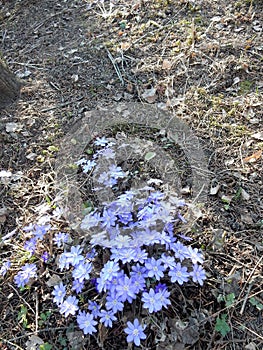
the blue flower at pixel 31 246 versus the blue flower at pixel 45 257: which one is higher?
the blue flower at pixel 31 246

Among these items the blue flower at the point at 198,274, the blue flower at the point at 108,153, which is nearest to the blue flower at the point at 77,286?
the blue flower at the point at 198,274

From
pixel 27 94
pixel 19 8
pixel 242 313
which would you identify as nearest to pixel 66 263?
pixel 242 313

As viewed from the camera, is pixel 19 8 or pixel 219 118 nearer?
pixel 219 118

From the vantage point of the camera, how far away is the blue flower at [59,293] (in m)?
1.55

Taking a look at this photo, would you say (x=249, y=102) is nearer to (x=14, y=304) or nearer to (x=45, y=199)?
(x=45, y=199)

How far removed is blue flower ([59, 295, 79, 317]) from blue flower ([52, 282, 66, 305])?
0.02 meters

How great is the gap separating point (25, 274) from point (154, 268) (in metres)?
0.57

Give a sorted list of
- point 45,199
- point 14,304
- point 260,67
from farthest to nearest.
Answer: point 260,67 → point 45,199 → point 14,304

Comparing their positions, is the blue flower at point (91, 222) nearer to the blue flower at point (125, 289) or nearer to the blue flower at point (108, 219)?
the blue flower at point (108, 219)

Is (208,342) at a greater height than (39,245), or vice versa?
(39,245)

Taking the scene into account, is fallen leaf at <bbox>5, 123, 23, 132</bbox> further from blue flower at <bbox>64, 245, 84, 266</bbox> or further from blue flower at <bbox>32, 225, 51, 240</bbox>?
blue flower at <bbox>64, 245, 84, 266</bbox>

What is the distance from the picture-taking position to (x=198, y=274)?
1.52 metres

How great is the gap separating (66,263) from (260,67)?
6.25 ft

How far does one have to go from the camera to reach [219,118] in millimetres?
2334
